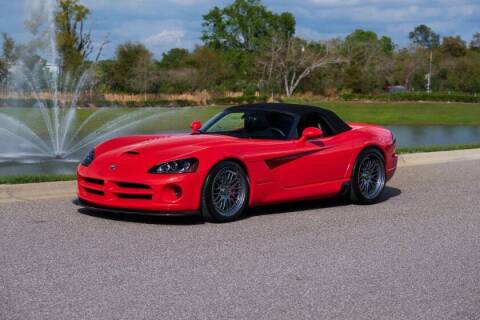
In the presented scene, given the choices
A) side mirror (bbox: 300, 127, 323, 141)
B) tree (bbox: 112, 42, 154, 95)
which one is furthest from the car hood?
tree (bbox: 112, 42, 154, 95)

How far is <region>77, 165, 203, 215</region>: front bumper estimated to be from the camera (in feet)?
26.4

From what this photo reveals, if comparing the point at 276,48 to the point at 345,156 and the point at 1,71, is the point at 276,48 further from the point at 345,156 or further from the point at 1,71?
the point at 345,156

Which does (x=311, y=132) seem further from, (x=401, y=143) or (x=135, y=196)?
(x=401, y=143)

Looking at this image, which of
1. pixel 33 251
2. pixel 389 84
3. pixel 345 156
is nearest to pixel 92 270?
pixel 33 251

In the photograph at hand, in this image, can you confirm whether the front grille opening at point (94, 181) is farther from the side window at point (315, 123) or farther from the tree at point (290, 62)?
the tree at point (290, 62)

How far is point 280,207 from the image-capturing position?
32.1 feet

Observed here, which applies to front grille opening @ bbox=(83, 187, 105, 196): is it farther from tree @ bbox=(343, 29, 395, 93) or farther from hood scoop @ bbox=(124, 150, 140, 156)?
tree @ bbox=(343, 29, 395, 93)

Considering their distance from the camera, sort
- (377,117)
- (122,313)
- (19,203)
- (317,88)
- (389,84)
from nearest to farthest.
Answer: (122,313) < (19,203) < (377,117) < (317,88) < (389,84)

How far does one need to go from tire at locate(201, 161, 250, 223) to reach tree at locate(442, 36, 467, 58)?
99.2 meters

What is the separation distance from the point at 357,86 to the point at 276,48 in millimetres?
8222

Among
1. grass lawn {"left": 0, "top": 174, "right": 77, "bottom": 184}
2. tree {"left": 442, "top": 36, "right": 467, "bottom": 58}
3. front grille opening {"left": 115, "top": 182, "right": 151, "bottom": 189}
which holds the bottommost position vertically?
grass lawn {"left": 0, "top": 174, "right": 77, "bottom": 184}

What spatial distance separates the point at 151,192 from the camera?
8.03 meters

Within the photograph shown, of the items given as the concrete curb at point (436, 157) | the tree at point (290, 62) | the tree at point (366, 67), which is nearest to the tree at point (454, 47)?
the tree at point (366, 67)

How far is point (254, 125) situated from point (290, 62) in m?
60.0
